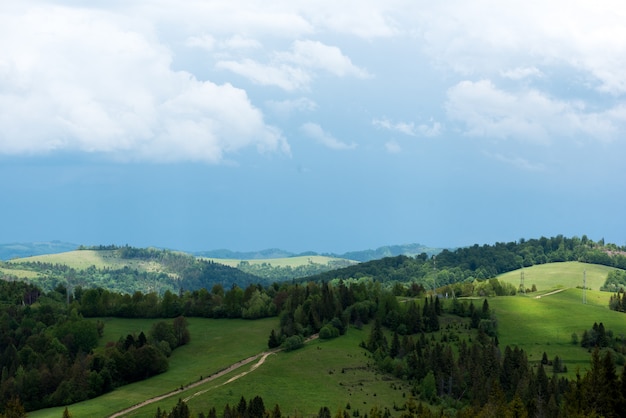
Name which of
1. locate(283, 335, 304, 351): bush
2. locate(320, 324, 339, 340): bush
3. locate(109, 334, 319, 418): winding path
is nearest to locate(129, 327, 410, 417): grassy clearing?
locate(109, 334, 319, 418): winding path

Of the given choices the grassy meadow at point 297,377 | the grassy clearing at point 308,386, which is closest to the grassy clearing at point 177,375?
the grassy meadow at point 297,377

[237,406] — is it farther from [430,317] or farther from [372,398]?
[430,317]

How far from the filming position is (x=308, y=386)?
143 metres

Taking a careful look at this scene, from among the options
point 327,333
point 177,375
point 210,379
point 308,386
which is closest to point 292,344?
point 327,333

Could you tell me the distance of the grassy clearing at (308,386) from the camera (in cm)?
13188

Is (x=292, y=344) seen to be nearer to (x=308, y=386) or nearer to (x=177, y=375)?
(x=177, y=375)

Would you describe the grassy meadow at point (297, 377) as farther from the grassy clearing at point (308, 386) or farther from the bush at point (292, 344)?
the bush at point (292, 344)

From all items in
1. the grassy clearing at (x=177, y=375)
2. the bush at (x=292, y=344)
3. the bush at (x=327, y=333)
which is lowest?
the grassy clearing at (x=177, y=375)

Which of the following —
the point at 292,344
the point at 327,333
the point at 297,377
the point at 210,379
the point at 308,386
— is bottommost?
the point at 210,379

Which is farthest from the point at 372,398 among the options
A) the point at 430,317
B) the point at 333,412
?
the point at 430,317

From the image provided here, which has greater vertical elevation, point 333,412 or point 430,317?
point 430,317

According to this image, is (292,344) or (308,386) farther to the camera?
(292,344)

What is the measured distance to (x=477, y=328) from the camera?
19600 cm

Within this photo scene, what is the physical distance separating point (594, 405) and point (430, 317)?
9867 centimetres
